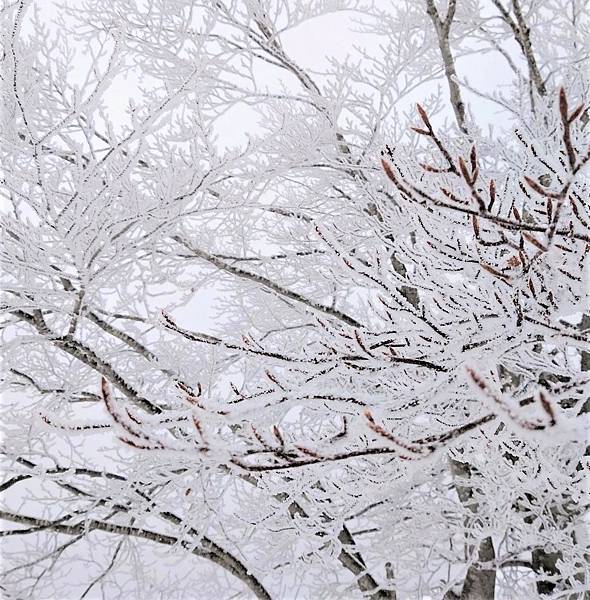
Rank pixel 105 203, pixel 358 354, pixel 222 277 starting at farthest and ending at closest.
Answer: pixel 222 277, pixel 105 203, pixel 358 354

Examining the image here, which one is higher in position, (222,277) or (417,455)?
(222,277)

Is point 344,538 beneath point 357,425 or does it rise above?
beneath

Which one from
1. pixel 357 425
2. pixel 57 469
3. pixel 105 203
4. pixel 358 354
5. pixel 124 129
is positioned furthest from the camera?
pixel 57 469

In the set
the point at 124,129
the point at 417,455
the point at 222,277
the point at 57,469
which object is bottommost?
the point at 417,455

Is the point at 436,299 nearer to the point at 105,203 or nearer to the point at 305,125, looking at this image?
the point at 105,203

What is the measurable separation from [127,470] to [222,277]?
186cm

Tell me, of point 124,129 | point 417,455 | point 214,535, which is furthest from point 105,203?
point 214,535

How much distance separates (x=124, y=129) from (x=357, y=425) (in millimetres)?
2952

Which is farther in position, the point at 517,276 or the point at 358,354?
the point at 358,354

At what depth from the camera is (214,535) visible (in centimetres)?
482

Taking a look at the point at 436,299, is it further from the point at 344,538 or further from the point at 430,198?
the point at 344,538

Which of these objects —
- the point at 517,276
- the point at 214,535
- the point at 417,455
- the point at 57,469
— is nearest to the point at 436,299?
the point at 517,276

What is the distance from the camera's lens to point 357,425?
138 cm

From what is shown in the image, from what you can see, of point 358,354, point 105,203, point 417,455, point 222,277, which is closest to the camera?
point 417,455
